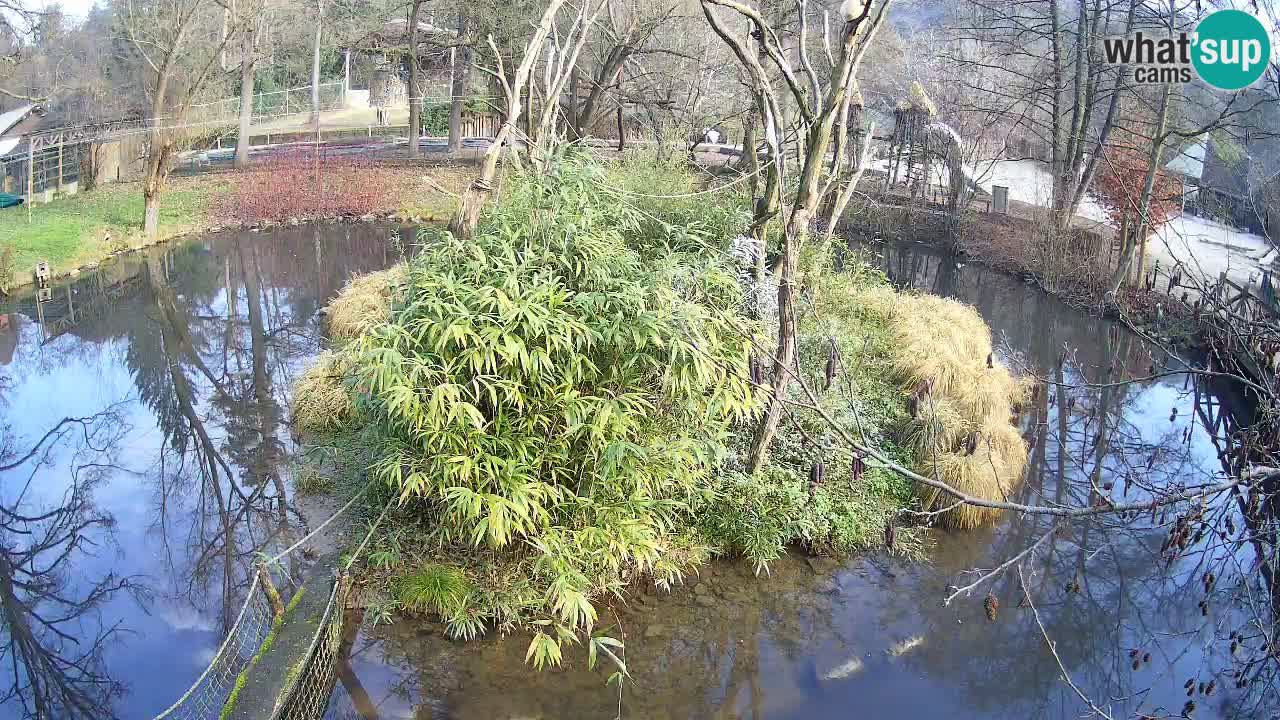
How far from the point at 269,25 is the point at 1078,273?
1669 centimetres

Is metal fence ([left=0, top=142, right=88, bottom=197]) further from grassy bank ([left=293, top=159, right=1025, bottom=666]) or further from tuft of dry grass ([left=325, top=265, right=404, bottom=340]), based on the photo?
grassy bank ([left=293, top=159, right=1025, bottom=666])

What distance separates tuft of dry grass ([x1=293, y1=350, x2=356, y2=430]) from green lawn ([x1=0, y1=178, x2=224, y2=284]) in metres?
6.64

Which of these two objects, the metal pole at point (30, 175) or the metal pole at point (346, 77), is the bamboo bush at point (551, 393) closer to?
the metal pole at point (30, 175)

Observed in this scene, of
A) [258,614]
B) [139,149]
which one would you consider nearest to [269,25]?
[139,149]

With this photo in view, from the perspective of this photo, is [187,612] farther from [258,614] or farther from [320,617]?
[320,617]

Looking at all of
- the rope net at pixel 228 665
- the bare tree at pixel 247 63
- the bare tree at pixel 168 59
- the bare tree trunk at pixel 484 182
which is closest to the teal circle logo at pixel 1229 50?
the bare tree trunk at pixel 484 182

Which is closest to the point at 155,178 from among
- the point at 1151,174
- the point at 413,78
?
the point at 413,78

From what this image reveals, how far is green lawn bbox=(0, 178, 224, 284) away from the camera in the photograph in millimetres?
13609

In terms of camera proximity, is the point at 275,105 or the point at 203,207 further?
the point at 275,105

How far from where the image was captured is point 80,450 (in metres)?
8.34

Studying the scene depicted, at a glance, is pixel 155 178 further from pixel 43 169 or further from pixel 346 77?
pixel 346 77

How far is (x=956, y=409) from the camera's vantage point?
316 inches

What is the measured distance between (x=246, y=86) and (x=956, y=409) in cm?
1677

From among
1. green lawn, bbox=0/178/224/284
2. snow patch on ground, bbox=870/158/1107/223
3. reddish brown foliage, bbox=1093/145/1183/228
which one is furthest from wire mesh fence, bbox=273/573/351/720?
snow patch on ground, bbox=870/158/1107/223
